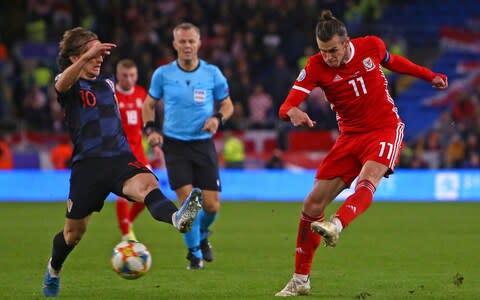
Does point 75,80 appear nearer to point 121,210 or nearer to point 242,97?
point 121,210

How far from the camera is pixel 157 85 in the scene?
37.5 feet

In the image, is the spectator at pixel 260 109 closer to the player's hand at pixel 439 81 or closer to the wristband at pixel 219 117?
the wristband at pixel 219 117

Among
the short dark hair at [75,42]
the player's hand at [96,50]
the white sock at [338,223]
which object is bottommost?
the white sock at [338,223]

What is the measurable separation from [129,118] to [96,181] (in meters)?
4.94

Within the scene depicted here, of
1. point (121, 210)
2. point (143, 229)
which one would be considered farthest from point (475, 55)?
point (121, 210)

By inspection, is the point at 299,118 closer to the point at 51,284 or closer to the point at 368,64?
the point at 368,64

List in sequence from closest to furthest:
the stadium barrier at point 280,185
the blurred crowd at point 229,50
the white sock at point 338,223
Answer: the white sock at point 338,223, the stadium barrier at point 280,185, the blurred crowd at point 229,50

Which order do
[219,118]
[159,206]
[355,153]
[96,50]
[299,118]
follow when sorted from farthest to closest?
[219,118]
[355,153]
[299,118]
[159,206]
[96,50]

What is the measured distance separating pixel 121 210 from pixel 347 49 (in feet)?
16.9

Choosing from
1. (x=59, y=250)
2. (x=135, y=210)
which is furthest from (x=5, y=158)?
(x=59, y=250)

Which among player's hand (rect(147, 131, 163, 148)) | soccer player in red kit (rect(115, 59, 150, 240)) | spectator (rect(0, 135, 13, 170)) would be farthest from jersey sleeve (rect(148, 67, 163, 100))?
spectator (rect(0, 135, 13, 170))

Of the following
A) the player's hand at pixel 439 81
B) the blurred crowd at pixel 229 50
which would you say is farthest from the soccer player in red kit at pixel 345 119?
the blurred crowd at pixel 229 50

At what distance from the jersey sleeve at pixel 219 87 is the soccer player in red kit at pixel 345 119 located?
8.90 feet

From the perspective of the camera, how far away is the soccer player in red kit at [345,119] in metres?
8.48
